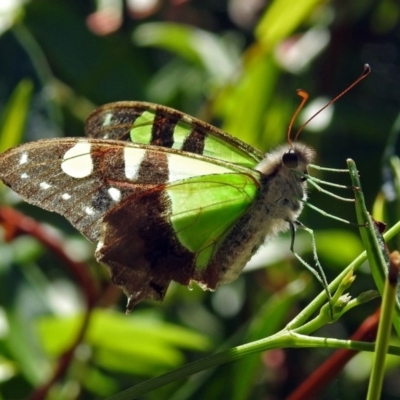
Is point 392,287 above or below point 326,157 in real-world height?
above

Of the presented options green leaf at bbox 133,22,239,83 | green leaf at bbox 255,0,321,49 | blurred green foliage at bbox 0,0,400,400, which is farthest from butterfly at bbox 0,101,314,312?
A: green leaf at bbox 133,22,239,83

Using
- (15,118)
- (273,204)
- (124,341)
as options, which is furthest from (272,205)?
(15,118)

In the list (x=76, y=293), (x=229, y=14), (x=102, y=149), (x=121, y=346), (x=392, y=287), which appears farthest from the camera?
(x=229, y=14)

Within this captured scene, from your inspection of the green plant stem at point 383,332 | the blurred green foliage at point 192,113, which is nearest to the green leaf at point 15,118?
the blurred green foliage at point 192,113

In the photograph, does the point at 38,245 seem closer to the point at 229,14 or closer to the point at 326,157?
the point at 326,157

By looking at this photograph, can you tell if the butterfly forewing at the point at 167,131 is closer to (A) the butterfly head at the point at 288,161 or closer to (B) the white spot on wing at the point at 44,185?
(A) the butterfly head at the point at 288,161

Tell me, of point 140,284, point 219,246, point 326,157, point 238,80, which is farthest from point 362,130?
point 140,284
